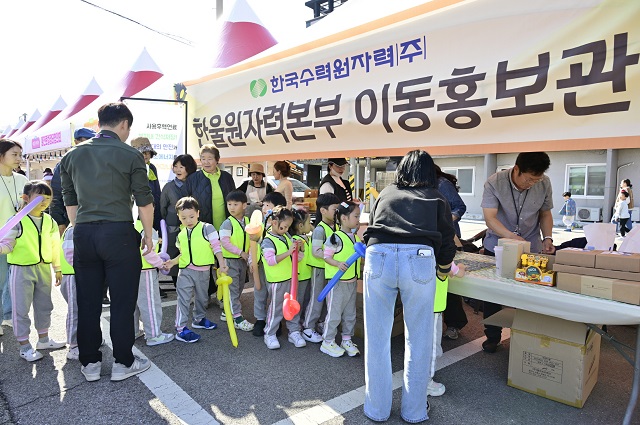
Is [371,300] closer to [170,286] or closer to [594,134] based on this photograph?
[594,134]

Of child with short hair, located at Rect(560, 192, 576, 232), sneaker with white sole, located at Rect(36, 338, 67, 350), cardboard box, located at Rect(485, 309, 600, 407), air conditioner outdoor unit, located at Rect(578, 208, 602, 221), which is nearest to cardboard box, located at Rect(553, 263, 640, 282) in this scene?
cardboard box, located at Rect(485, 309, 600, 407)

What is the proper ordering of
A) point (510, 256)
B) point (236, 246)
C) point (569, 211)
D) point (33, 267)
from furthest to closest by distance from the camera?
1. point (569, 211)
2. point (236, 246)
3. point (33, 267)
4. point (510, 256)

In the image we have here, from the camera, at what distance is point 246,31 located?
19.6 feet

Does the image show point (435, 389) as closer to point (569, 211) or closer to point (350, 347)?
point (350, 347)

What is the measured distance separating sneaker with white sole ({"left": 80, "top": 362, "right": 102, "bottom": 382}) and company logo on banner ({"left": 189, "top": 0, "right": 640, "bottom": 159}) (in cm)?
232

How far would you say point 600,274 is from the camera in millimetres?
2211

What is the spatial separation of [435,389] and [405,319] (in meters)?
0.74

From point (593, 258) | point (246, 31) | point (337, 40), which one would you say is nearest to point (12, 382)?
point (337, 40)

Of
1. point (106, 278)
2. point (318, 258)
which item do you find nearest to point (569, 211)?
point (318, 258)

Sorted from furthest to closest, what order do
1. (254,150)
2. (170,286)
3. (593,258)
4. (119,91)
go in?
(119,91) < (170,286) < (254,150) < (593,258)

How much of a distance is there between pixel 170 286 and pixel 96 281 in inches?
99.9

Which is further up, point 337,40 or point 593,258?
point 337,40

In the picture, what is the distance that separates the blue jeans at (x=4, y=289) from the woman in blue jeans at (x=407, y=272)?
3312 millimetres

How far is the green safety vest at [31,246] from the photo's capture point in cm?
315
